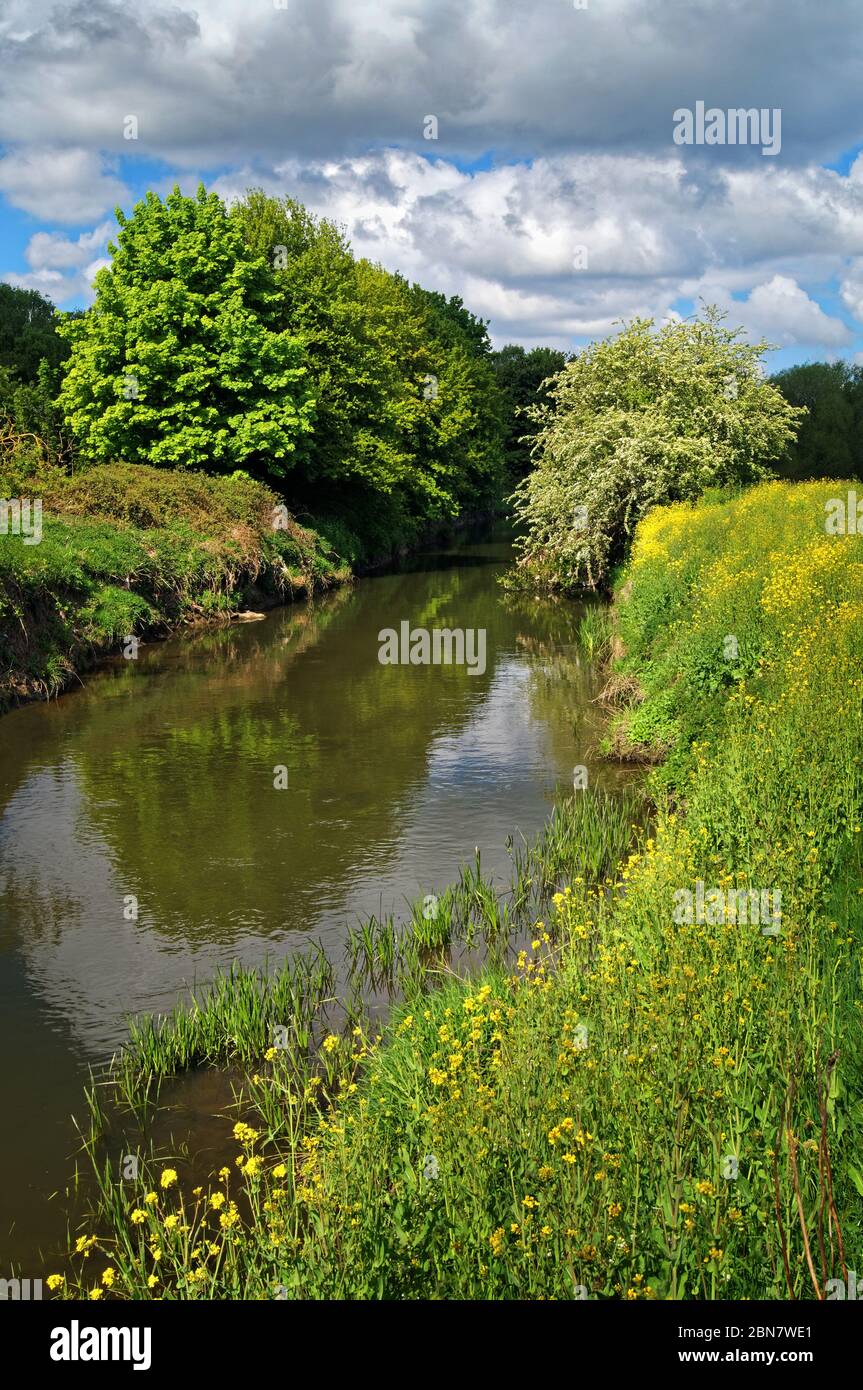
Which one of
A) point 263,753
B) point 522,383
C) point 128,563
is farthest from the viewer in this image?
point 522,383

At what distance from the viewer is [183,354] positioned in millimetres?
37156

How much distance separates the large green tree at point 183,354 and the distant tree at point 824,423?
46742mm

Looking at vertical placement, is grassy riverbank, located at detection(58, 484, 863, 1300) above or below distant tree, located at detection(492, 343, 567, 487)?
below

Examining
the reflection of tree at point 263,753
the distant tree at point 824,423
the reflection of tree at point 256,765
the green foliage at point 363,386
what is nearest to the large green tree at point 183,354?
Result: the green foliage at point 363,386

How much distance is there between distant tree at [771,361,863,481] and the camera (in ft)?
266

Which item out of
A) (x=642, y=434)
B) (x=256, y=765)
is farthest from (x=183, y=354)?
(x=256, y=765)

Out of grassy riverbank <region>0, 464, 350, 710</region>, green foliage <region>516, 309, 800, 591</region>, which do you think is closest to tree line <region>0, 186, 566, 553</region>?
grassy riverbank <region>0, 464, 350, 710</region>

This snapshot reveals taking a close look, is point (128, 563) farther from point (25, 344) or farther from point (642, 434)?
point (25, 344)

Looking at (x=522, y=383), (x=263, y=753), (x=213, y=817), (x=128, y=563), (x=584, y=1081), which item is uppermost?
(x=522, y=383)

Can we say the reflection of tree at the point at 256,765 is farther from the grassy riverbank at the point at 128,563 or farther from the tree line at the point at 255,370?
the tree line at the point at 255,370

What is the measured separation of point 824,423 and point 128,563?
70.6 meters

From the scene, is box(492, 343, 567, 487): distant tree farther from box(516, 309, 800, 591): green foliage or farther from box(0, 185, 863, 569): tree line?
box(516, 309, 800, 591): green foliage

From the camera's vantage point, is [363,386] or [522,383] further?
[522,383]

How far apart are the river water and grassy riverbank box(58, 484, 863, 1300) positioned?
2.35ft
